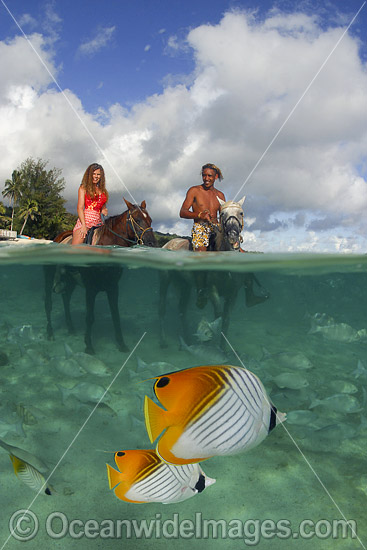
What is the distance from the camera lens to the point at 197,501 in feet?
14.1

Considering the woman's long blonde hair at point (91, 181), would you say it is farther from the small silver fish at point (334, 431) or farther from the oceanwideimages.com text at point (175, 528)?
the small silver fish at point (334, 431)

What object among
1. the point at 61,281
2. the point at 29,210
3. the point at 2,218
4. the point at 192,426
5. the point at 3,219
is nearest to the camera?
the point at 192,426

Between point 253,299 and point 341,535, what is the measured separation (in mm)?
6313

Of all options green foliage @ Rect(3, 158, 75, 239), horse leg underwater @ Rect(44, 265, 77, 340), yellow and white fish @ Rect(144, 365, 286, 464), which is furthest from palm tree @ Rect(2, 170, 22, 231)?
yellow and white fish @ Rect(144, 365, 286, 464)

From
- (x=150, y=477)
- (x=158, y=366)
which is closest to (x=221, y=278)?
(x=158, y=366)

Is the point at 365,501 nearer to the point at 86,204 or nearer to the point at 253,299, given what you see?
the point at 253,299

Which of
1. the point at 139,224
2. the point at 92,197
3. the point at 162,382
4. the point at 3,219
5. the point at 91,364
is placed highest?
the point at 3,219

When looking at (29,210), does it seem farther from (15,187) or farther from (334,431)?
(334,431)

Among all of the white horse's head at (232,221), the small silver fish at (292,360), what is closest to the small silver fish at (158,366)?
the small silver fish at (292,360)

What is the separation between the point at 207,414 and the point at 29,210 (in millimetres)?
50708

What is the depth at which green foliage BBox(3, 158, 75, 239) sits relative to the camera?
162ft

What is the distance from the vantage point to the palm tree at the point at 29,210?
47719mm

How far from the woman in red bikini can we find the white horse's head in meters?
2.60

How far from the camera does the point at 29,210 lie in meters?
47.8
